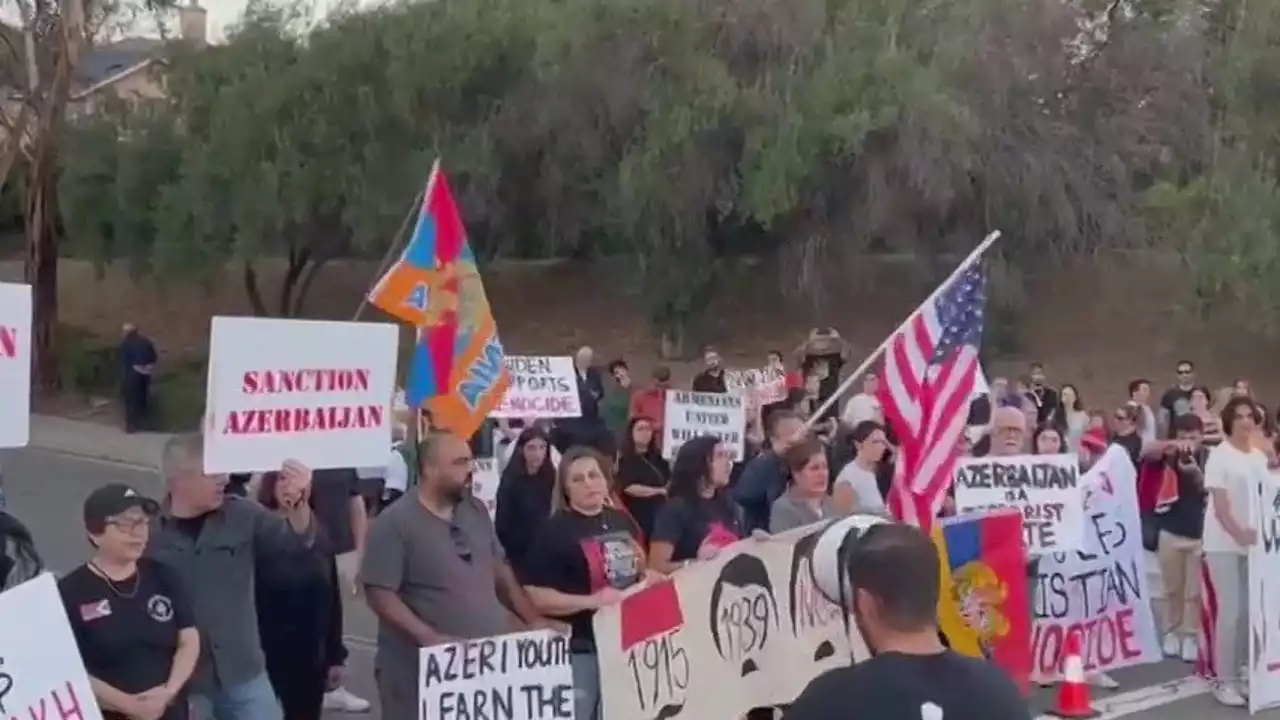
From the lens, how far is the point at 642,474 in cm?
1030

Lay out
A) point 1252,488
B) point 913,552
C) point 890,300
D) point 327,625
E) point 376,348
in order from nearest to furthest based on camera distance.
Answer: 1. point 913,552
2. point 376,348
3. point 327,625
4. point 1252,488
5. point 890,300

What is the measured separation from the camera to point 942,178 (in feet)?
90.5

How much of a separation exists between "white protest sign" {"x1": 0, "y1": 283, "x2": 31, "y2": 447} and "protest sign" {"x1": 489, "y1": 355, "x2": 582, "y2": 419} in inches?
286

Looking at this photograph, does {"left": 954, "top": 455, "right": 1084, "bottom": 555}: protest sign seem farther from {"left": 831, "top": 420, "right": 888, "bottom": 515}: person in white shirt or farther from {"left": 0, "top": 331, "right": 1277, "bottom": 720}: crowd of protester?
{"left": 831, "top": 420, "right": 888, "bottom": 515}: person in white shirt

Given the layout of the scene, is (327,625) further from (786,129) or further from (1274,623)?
(786,129)

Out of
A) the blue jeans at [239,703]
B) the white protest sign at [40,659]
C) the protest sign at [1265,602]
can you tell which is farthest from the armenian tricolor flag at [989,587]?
the white protest sign at [40,659]

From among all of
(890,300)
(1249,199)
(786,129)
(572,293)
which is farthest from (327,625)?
(572,293)

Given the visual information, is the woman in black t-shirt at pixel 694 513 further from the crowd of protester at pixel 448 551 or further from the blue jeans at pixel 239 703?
the blue jeans at pixel 239 703

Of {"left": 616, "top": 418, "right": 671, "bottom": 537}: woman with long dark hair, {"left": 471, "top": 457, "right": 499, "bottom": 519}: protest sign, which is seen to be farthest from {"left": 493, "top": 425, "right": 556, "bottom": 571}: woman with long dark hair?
{"left": 471, "top": 457, "right": 499, "bottom": 519}: protest sign

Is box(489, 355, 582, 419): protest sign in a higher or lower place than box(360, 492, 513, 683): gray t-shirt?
higher

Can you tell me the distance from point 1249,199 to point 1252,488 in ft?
66.3

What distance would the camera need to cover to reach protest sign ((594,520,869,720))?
640 centimetres

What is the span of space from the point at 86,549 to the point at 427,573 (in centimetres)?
967

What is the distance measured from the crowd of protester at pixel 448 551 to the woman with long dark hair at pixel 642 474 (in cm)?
2
